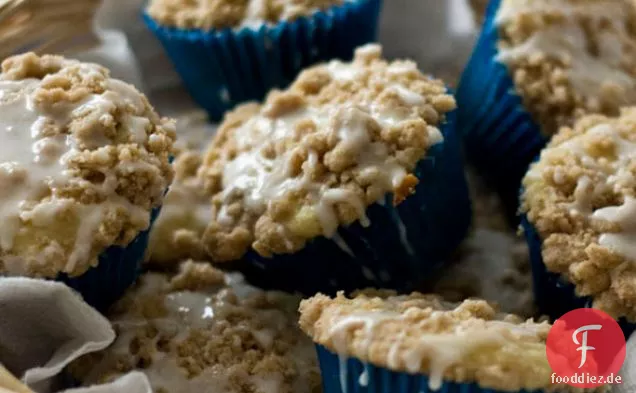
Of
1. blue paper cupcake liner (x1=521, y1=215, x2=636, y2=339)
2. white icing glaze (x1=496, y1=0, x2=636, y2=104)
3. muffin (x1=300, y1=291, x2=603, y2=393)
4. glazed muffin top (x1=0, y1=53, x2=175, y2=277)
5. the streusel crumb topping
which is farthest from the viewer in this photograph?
white icing glaze (x1=496, y1=0, x2=636, y2=104)

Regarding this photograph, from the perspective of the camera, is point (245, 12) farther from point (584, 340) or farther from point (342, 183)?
point (584, 340)

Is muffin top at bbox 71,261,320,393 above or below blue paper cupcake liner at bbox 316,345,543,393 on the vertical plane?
below

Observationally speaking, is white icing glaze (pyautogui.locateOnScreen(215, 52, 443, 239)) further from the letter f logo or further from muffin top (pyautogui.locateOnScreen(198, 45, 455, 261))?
the letter f logo

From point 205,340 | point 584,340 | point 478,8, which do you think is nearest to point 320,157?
point 205,340

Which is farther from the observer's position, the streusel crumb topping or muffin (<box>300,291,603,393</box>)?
the streusel crumb topping

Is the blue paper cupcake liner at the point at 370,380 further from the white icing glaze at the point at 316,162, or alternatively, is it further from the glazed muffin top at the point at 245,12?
the glazed muffin top at the point at 245,12

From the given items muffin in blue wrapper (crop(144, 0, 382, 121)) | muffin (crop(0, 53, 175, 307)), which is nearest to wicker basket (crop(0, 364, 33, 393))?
muffin (crop(0, 53, 175, 307))

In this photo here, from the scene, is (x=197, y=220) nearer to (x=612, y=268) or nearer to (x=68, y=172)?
(x=68, y=172)
